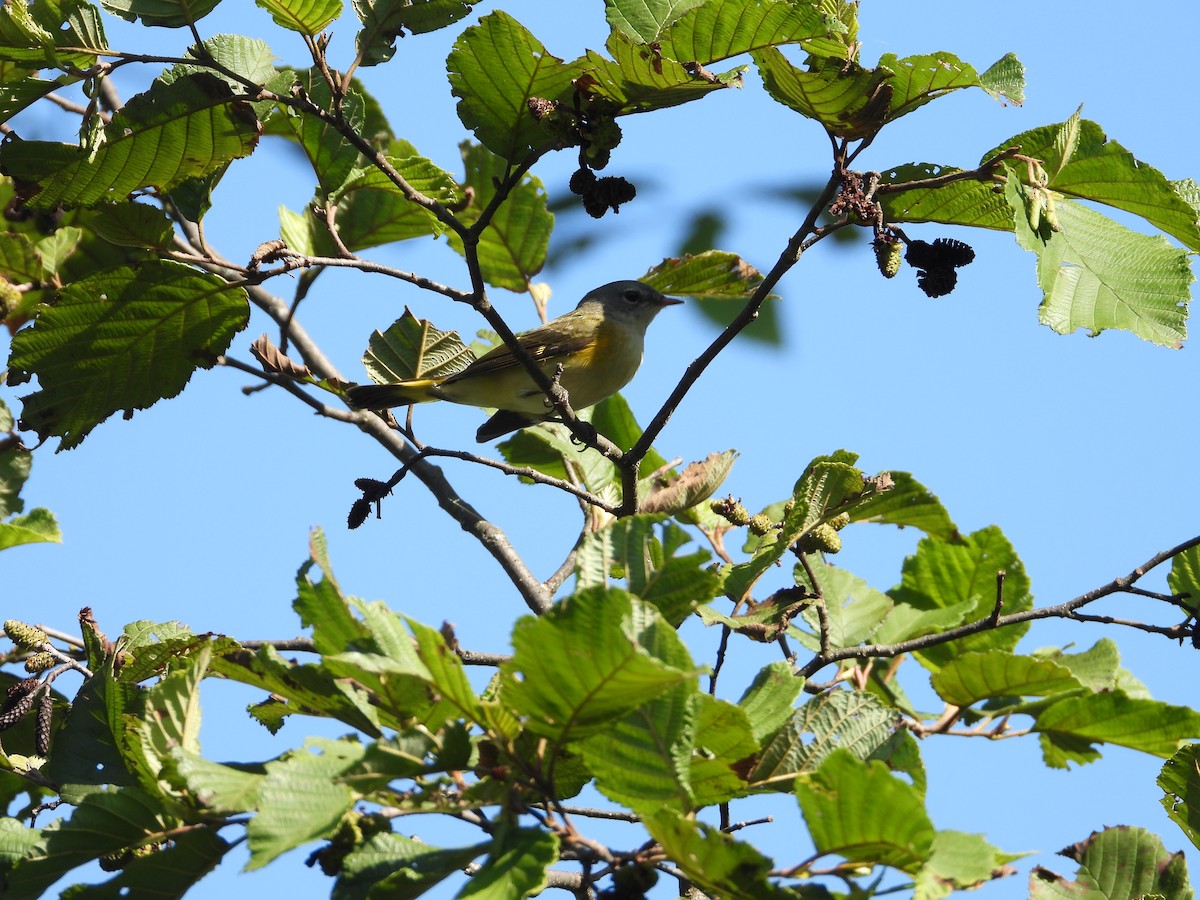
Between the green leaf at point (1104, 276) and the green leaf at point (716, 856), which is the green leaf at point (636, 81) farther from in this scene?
the green leaf at point (716, 856)

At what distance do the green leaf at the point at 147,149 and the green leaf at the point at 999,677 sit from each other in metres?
2.36

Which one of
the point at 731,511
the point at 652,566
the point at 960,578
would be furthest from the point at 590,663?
the point at 960,578

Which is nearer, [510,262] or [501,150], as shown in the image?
→ [501,150]

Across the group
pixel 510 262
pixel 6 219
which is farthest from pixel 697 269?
pixel 6 219

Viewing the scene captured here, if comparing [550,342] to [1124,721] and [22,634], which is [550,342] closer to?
[22,634]

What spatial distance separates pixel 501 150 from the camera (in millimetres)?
3111

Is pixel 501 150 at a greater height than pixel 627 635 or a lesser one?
greater

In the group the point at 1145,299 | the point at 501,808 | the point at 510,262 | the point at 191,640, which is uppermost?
the point at 510,262

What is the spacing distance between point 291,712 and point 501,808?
76 centimetres

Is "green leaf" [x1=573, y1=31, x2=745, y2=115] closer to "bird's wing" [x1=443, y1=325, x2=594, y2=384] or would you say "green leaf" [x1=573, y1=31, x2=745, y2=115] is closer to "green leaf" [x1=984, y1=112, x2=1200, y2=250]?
"green leaf" [x1=984, y1=112, x2=1200, y2=250]

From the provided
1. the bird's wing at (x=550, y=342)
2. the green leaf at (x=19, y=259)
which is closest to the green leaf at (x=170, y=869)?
the green leaf at (x=19, y=259)

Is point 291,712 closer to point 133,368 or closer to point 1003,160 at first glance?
point 133,368

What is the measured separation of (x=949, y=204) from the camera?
9.61 ft

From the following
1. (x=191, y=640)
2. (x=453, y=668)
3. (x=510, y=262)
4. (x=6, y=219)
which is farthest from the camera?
(x=510, y=262)
